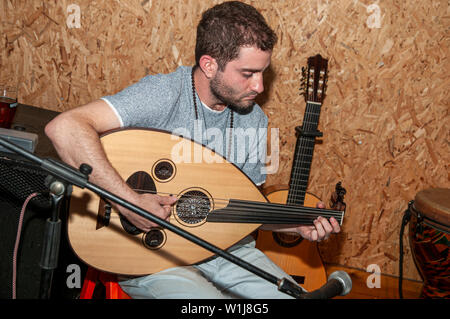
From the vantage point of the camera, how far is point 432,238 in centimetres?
215

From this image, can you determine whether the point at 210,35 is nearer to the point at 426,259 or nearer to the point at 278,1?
the point at 278,1

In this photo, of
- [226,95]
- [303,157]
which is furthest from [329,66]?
[226,95]

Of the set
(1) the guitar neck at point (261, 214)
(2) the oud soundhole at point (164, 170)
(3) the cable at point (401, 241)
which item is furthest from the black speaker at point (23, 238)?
(3) the cable at point (401, 241)

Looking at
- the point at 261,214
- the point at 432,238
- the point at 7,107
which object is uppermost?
the point at 7,107

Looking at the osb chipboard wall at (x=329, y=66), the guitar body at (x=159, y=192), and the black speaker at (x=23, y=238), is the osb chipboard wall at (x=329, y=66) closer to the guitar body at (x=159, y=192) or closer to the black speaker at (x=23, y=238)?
the guitar body at (x=159, y=192)

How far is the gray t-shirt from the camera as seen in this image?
1.54 metres

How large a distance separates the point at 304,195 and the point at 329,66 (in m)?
0.80

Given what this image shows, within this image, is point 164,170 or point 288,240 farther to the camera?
point 288,240

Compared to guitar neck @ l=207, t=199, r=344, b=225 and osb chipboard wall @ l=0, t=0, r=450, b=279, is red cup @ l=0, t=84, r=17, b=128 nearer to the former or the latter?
osb chipboard wall @ l=0, t=0, r=450, b=279

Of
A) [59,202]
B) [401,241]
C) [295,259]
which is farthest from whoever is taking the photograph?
[401,241]

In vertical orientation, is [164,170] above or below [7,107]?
below

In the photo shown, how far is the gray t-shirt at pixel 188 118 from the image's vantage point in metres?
1.54

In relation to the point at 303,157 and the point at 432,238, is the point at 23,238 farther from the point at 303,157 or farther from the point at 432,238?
the point at 432,238

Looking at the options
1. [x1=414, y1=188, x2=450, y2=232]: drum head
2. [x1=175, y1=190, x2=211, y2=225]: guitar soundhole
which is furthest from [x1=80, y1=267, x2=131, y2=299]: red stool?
[x1=414, y1=188, x2=450, y2=232]: drum head
